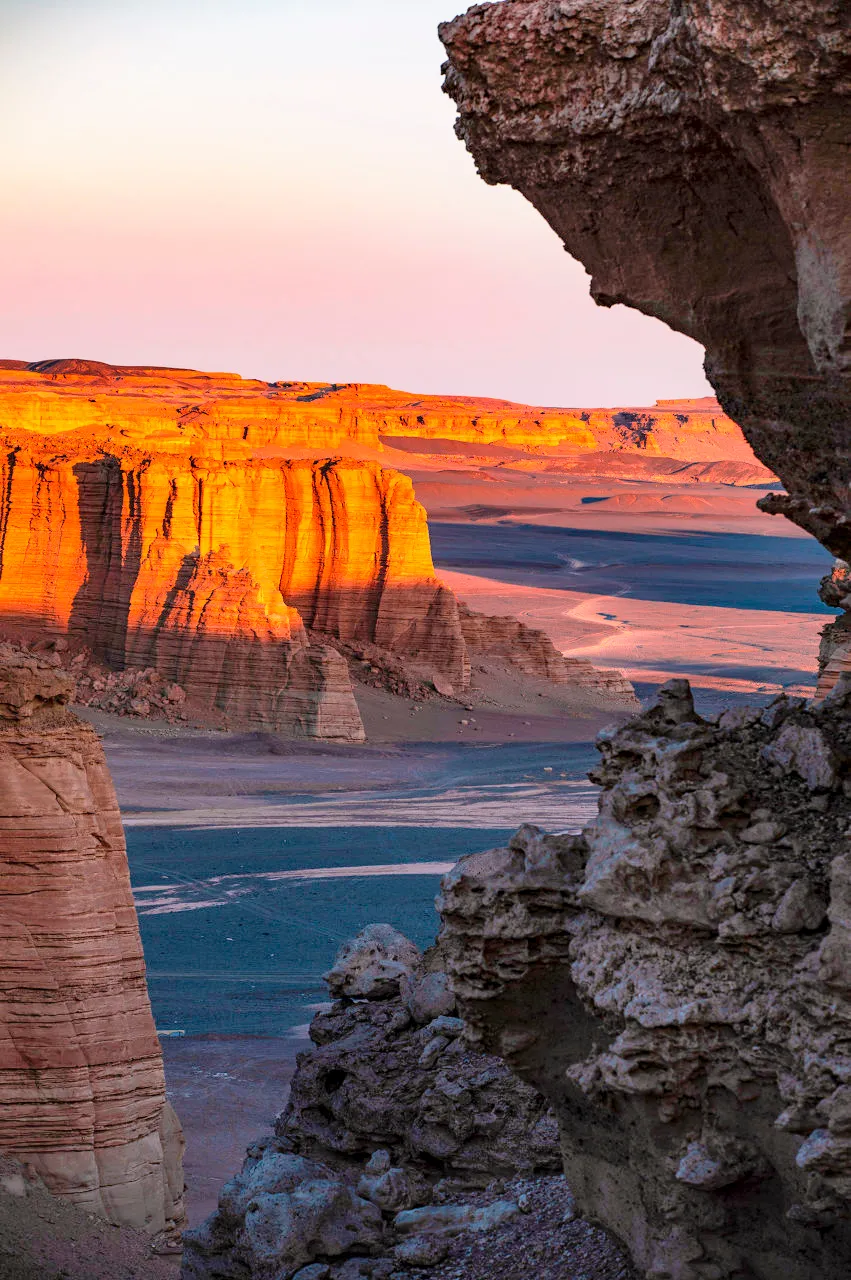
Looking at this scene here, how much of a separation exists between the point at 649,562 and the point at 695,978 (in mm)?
87165

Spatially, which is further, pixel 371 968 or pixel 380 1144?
pixel 371 968

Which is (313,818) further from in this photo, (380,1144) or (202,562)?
(380,1144)

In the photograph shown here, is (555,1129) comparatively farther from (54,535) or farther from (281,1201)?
(54,535)

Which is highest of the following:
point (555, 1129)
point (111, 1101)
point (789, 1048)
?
point (789, 1048)

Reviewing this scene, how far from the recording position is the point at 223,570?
3497cm

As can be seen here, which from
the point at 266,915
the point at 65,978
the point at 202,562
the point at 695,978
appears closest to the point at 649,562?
the point at 202,562

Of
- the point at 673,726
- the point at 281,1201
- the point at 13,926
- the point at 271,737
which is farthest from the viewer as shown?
the point at 271,737

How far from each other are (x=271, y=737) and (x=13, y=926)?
2645 centimetres

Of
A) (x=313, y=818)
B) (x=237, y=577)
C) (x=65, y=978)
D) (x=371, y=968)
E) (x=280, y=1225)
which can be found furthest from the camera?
(x=237, y=577)

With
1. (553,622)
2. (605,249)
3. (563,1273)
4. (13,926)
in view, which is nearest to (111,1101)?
(13,926)

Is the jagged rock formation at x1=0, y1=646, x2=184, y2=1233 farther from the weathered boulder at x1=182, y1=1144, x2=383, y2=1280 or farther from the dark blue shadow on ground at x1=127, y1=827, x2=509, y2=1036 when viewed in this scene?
the dark blue shadow on ground at x1=127, y1=827, x2=509, y2=1036

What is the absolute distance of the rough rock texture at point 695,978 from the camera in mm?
4148

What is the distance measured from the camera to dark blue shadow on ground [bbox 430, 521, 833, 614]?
78.9 metres

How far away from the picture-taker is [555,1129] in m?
6.80
